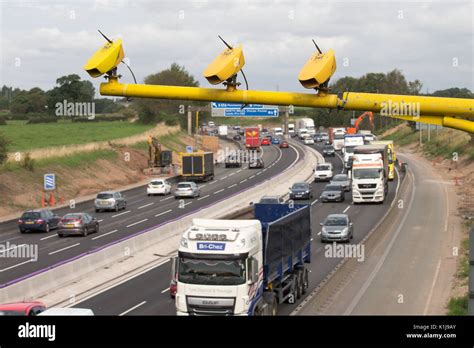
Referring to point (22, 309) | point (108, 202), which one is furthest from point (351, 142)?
point (22, 309)

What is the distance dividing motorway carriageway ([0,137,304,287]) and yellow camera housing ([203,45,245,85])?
1352 cm

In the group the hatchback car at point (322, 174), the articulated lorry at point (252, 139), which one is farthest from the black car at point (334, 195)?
the articulated lorry at point (252, 139)

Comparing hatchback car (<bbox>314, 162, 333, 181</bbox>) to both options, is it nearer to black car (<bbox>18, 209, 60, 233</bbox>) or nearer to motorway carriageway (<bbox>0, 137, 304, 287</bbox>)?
motorway carriageway (<bbox>0, 137, 304, 287</bbox>)

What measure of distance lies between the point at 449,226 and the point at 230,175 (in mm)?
38255

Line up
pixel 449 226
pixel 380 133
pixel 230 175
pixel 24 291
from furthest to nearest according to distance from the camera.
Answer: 1. pixel 380 133
2. pixel 230 175
3. pixel 449 226
4. pixel 24 291

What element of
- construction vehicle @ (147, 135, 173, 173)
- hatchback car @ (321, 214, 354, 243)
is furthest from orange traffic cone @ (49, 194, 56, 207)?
hatchback car @ (321, 214, 354, 243)

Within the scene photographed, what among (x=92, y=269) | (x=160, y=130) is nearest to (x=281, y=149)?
(x=160, y=130)

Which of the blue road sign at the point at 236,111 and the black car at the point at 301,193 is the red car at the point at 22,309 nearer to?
the black car at the point at 301,193

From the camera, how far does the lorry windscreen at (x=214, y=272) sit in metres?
19.9

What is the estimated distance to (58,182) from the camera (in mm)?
68188

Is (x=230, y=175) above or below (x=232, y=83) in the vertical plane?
below

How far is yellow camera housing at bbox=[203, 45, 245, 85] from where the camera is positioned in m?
15.3

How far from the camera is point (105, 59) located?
51.1ft
